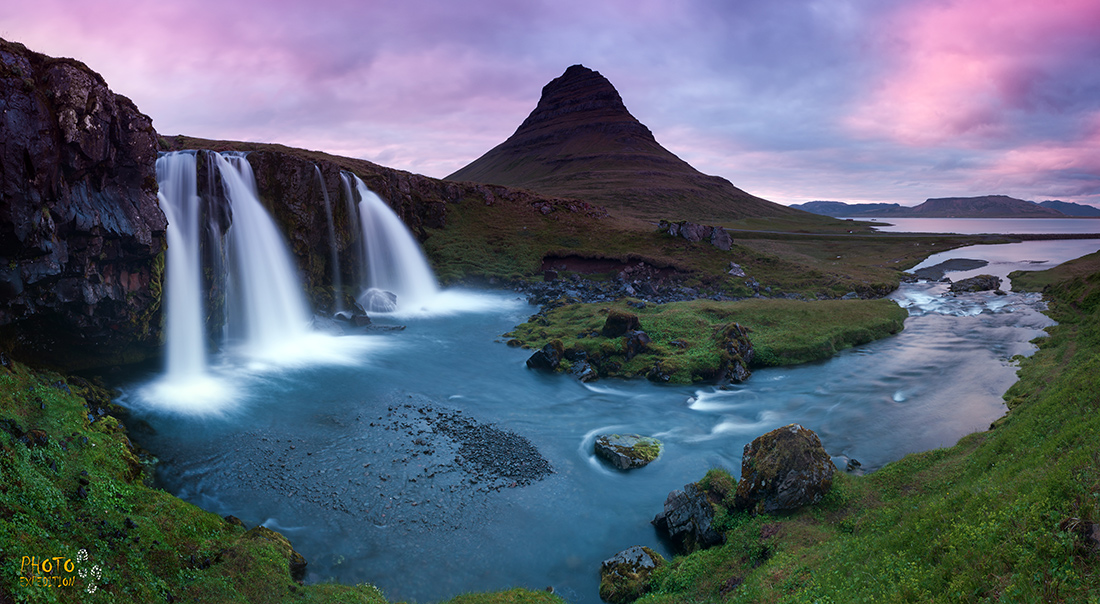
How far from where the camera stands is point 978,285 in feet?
205

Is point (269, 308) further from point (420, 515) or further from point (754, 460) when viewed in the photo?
point (754, 460)

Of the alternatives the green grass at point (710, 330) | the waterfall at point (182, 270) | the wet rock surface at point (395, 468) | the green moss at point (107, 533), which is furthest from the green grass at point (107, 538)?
the green grass at point (710, 330)

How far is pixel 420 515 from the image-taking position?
1847 cm

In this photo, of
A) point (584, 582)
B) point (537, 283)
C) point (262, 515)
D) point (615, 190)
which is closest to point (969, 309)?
point (537, 283)

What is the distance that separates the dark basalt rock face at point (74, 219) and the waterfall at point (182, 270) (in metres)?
1.54

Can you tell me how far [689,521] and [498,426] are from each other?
38.6 feet

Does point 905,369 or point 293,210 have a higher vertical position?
point 293,210

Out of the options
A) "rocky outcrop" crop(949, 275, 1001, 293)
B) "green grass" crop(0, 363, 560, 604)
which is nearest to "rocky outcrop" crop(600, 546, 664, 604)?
"green grass" crop(0, 363, 560, 604)

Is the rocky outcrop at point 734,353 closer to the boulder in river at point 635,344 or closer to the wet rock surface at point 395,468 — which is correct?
the boulder in river at point 635,344

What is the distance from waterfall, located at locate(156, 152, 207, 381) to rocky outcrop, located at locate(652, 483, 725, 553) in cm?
2797

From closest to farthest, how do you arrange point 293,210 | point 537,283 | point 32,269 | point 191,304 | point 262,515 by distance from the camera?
point 262,515
point 32,269
point 191,304
point 293,210
point 537,283

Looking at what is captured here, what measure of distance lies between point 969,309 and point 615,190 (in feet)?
463

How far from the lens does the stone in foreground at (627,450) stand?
73.9 ft

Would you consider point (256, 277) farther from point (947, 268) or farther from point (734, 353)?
point (947, 268)
